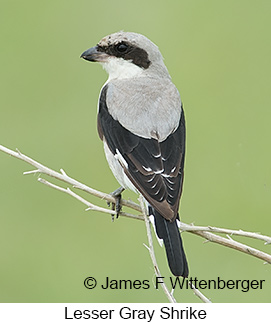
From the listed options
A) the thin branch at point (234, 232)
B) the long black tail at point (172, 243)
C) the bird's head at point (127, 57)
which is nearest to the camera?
the thin branch at point (234, 232)

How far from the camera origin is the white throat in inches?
169

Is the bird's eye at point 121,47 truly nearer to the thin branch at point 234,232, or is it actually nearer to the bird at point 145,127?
the bird at point 145,127

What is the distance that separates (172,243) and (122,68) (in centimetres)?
119

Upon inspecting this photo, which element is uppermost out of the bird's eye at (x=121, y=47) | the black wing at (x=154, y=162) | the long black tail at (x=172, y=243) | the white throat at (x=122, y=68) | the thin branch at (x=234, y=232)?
the bird's eye at (x=121, y=47)

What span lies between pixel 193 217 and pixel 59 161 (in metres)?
1.30

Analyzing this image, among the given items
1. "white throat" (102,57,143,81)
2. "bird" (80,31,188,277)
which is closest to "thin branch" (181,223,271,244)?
"bird" (80,31,188,277)

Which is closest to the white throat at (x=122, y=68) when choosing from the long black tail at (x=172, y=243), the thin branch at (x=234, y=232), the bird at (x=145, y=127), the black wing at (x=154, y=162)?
the bird at (x=145, y=127)

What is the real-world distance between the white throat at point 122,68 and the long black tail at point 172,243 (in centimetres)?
89

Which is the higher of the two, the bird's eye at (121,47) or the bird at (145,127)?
the bird's eye at (121,47)

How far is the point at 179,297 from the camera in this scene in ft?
17.4

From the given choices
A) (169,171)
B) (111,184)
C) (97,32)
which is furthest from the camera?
(97,32)

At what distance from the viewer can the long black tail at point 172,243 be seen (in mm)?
3357

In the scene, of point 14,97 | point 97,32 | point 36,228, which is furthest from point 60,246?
point 97,32

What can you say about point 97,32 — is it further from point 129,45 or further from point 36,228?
point 129,45
